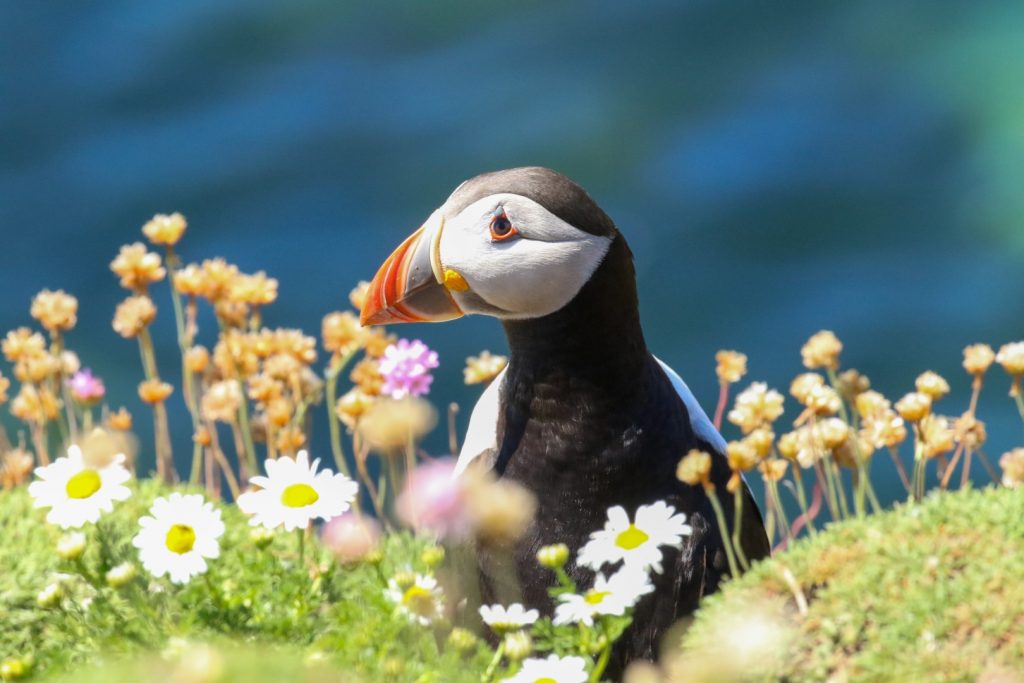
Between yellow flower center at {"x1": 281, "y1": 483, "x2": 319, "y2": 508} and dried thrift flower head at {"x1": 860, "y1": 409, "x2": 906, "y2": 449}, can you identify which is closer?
yellow flower center at {"x1": 281, "y1": 483, "x2": 319, "y2": 508}

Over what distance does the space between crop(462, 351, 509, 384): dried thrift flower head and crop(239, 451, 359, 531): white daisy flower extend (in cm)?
116

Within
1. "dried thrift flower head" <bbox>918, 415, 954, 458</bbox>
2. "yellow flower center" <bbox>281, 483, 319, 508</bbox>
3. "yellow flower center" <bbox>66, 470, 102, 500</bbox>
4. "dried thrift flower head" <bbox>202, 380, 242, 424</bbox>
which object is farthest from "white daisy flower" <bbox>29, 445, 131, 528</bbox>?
"dried thrift flower head" <bbox>918, 415, 954, 458</bbox>

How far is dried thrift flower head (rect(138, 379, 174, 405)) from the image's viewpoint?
12.1ft

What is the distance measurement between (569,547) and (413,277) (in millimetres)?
625

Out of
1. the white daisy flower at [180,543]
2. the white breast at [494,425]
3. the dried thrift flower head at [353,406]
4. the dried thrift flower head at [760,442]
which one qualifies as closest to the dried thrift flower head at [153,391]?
the dried thrift flower head at [353,406]

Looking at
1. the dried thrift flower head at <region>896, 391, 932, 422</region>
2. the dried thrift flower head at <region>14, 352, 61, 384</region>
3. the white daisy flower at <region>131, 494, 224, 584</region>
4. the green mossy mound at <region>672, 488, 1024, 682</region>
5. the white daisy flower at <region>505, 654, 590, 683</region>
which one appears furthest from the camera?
the dried thrift flower head at <region>14, 352, 61, 384</region>

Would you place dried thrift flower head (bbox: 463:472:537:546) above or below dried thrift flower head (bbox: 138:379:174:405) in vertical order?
below

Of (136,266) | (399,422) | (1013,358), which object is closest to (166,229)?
(136,266)

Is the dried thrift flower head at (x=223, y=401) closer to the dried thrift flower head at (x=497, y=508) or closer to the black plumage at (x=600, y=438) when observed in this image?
the dried thrift flower head at (x=497, y=508)

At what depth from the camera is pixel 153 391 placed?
146 inches

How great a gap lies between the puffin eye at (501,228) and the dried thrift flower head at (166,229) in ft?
4.21

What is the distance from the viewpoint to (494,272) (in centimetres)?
264

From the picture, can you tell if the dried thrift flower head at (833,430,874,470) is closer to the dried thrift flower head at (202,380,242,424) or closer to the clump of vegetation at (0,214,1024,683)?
the clump of vegetation at (0,214,1024,683)

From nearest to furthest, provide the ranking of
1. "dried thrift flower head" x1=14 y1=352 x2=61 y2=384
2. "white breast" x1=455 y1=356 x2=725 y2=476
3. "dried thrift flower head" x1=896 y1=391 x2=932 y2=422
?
"dried thrift flower head" x1=896 y1=391 x2=932 y2=422
"white breast" x1=455 y1=356 x2=725 y2=476
"dried thrift flower head" x1=14 y1=352 x2=61 y2=384
